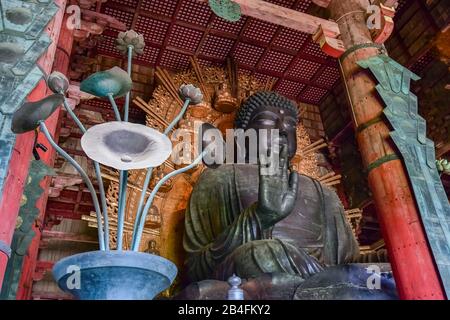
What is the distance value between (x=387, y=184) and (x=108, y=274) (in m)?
1.89

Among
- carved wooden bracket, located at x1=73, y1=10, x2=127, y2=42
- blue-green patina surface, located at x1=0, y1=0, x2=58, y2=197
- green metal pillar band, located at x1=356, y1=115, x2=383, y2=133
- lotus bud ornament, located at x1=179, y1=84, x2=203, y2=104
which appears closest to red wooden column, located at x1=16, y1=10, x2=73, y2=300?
carved wooden bracket, located at x1=73, y1=10, x2=127, y2=42

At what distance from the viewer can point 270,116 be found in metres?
4.72

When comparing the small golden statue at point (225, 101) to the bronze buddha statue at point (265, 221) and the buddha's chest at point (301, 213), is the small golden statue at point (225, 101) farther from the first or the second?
the buddha's chest at point (301, 213)

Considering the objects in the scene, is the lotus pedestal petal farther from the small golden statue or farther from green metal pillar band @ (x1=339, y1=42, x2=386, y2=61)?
the small golden statue

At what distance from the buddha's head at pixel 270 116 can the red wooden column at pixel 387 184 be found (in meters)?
1.22

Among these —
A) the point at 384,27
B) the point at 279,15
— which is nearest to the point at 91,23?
the point at 279,15

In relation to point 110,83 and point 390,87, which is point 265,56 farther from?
point 110,83

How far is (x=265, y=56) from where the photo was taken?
6348mm

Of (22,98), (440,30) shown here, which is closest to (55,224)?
(22,98)

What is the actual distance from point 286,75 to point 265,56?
1.60 feet

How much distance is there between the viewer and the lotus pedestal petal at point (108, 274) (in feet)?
5.34

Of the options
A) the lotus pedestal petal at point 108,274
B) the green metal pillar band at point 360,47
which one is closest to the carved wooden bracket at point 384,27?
the green metal pillar band at point 360,47

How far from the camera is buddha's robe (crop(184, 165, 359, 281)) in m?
3.37

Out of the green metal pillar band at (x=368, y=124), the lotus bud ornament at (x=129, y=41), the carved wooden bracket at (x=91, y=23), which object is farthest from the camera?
the carved wooden bracket at (x=91, y=23)
